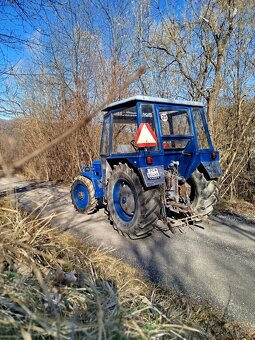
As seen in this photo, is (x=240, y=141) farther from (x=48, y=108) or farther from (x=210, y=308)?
(x=48, y=108)

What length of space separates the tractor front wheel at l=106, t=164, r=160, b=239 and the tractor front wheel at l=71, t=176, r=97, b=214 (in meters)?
0.85

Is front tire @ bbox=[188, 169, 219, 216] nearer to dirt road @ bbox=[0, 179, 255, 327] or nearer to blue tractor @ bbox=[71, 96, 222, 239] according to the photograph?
blue tractor @ bbox=[71, 96, 222, 239]

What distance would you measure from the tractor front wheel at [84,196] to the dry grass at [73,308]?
2727 millimetres

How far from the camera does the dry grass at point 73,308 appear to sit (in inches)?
49.4

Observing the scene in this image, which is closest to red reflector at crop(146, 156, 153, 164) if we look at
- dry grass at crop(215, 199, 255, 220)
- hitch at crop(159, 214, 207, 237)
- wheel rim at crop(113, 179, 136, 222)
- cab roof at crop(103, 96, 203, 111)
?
wheel rim at crop(113, 179, 136, 222)

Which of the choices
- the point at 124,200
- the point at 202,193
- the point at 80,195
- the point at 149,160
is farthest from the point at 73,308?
the point at 80,195

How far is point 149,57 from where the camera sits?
9.24m

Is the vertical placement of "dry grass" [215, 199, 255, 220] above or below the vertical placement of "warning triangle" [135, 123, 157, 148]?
below

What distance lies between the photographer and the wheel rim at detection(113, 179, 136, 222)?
4.08m

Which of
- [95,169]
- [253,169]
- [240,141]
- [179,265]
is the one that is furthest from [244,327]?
[253,169]

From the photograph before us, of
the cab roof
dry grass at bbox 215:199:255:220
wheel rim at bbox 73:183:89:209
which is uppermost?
the cab roof

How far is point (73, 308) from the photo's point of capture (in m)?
1.54

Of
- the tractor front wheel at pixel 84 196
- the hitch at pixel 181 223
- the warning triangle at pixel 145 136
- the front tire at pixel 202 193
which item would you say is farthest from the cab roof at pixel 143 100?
the hitch at pixel 181 223

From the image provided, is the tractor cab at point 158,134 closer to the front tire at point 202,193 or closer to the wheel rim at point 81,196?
the front tire at point 202,193
